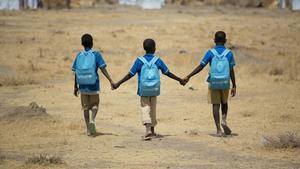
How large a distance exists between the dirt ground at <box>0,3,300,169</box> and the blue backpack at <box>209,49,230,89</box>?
2.92 feet

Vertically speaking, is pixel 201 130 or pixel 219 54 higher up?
pixel 219 54

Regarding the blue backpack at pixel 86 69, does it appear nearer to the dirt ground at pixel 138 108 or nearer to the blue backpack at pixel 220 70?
the dirt ground at pixel 138 108

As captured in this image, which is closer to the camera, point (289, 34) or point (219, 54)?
point (219, 54)

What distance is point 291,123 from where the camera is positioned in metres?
12.3

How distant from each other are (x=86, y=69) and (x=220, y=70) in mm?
2107

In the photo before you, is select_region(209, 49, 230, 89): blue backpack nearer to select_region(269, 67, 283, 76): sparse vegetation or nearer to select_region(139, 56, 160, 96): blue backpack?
select_region(139, 56, 160, 96): blue backpack

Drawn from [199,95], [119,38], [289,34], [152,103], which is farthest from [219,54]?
[289,34]

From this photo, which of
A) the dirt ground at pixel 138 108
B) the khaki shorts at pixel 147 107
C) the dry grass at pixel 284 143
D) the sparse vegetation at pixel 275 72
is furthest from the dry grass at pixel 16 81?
the dry grass at pixel 284 143

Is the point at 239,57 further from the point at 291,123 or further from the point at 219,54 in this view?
the point at 219,54

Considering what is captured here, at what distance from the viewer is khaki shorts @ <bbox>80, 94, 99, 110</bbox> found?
10.8 metres

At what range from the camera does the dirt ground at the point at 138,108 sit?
911 cm

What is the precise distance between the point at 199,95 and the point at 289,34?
62.7 feet

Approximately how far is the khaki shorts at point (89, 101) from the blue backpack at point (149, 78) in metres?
0.89

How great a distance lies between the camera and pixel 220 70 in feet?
33.8
